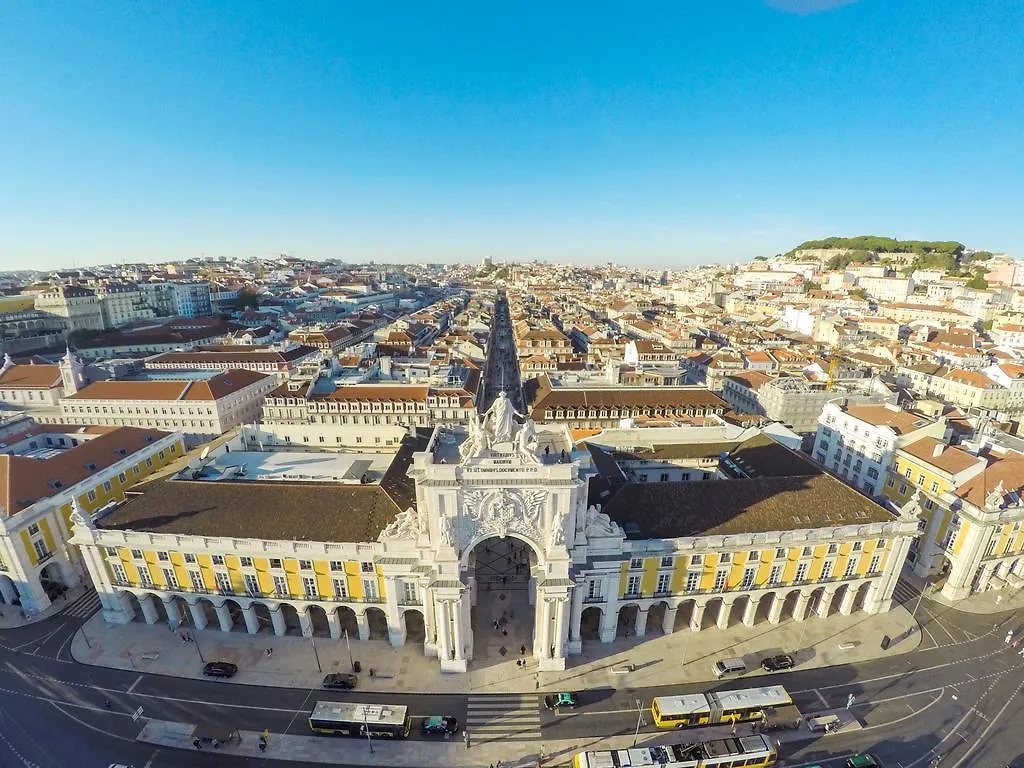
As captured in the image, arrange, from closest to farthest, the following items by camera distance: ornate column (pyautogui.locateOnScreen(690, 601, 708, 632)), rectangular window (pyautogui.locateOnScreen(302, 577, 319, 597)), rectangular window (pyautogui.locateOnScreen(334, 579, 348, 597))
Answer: rectangular window (pyautogui.locateOnScreen(334, 579, 348, 597)) → rectangular window (pyautogui.locateOnScreen(302, 577, 319, 597)) → ornate column (pyautogui.locateOnScreen(690, 601, 708, 632))

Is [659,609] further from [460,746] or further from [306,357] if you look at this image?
Result: [306,357]

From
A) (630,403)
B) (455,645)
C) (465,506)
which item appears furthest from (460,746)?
(630,403)

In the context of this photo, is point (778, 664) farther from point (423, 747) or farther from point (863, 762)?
point (423, 747)

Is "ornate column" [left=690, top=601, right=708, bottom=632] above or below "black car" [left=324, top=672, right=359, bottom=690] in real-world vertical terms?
above

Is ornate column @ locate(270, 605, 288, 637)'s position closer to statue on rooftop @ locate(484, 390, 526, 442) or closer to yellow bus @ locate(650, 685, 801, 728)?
statue on rooftop @ locate(484, 390, 526, 442)

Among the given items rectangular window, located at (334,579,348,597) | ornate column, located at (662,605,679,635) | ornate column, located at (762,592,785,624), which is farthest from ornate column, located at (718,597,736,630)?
rectangular window, located at (334,579,348,597)

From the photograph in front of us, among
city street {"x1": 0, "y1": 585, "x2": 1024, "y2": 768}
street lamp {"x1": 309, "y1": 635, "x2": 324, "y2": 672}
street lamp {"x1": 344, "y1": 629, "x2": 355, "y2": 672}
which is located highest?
street lamp {"x1": 344, "y1": 629, "x2": 355, "y2": 672}

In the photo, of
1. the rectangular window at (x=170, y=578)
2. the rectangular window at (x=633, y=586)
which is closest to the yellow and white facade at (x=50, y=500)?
the rectangular window at (x=170, y=578)
